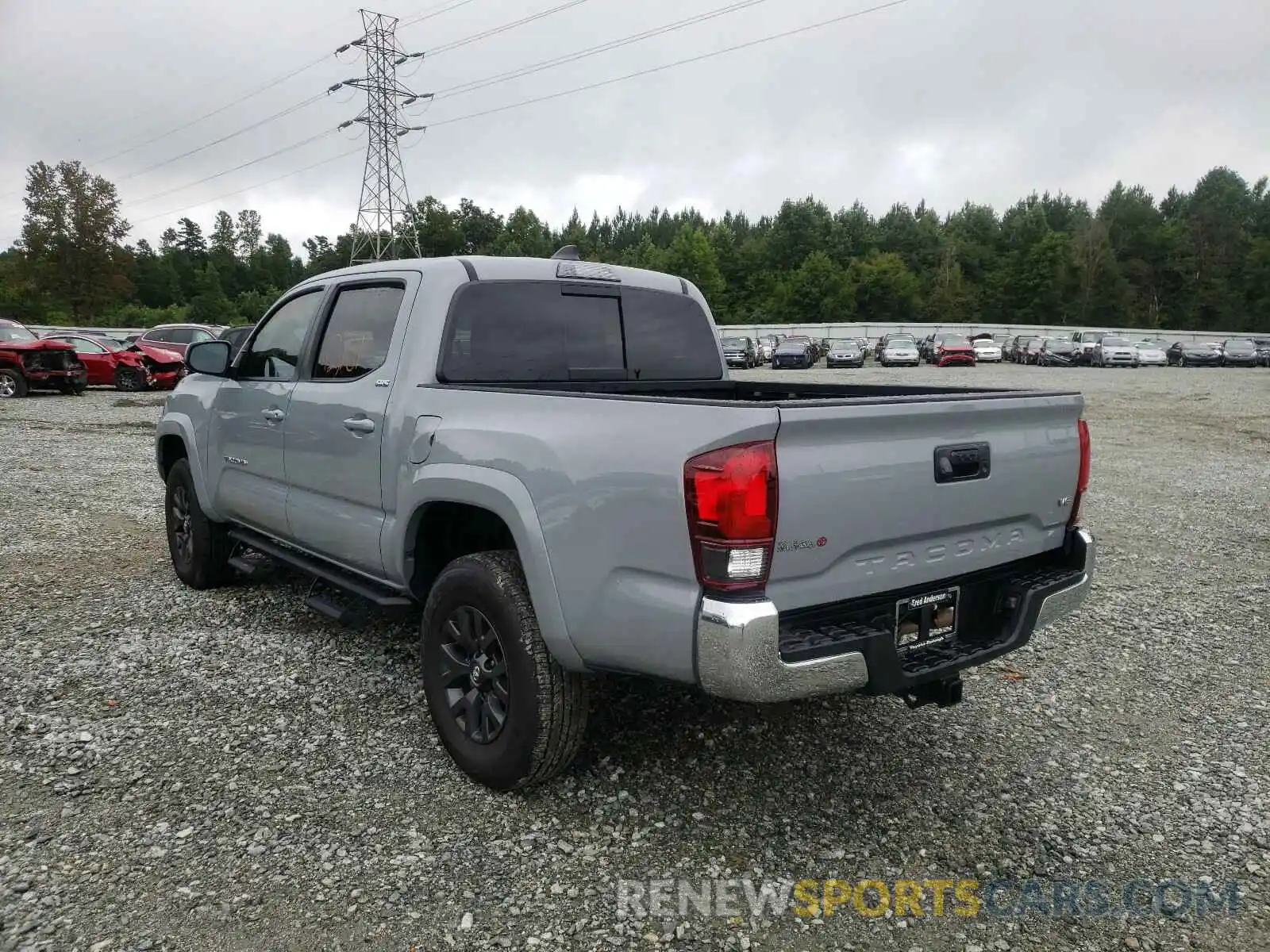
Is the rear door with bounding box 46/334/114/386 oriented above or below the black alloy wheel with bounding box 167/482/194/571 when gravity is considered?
above

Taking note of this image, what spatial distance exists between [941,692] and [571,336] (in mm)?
2218

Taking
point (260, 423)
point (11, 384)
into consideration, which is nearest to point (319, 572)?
point (260, 423)

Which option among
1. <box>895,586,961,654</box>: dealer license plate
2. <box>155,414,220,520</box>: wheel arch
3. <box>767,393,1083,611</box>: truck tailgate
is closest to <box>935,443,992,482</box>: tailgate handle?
<box>767,393,1083,611</box>: truck tailgate

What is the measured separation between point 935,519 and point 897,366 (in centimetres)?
3834

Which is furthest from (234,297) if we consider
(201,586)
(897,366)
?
(201,586)

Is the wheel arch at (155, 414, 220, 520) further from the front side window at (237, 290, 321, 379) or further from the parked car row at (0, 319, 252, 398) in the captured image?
the parked car row at (0, 319, 252, 398)

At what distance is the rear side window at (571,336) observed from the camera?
3.77 metres

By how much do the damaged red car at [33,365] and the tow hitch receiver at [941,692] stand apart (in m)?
22.1

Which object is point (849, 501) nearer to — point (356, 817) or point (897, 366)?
point (356, 817)

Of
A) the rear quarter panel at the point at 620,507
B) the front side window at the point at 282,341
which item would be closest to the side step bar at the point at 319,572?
the front side window at the point at 282,341

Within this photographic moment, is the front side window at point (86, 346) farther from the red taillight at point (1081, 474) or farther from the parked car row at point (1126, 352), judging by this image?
the parked car row at point (1126, 352)

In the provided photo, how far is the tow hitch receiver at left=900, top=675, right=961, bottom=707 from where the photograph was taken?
3004mm

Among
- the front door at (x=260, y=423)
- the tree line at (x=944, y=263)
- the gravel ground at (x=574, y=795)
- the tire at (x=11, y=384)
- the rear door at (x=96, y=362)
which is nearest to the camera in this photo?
the gravel ground at (x=574, y=795)

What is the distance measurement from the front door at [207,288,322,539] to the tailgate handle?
3157 millimetres
